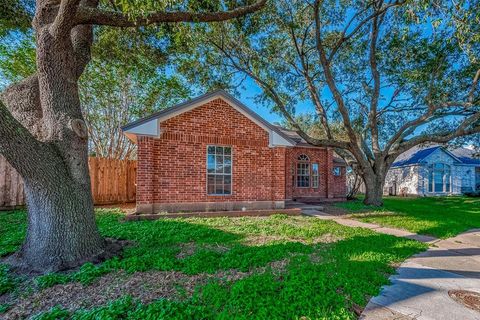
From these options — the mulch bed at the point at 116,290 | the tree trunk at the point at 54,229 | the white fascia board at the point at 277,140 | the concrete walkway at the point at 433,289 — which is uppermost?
the white fascia board at the point at 277,140

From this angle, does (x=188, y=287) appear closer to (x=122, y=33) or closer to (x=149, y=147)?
(x=149, y=147)

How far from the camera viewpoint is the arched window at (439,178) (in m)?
23.2

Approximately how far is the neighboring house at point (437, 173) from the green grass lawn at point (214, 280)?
22118 mm

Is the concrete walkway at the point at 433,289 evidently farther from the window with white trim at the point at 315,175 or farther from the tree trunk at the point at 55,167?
the window with white trim at the point at 315,175

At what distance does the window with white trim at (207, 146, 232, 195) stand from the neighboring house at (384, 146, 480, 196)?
22453 millimetres

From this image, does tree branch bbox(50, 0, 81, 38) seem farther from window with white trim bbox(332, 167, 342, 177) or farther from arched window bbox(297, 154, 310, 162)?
window with white trim bbox(332, 167, 342, 177)

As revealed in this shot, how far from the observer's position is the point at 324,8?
36.0ft

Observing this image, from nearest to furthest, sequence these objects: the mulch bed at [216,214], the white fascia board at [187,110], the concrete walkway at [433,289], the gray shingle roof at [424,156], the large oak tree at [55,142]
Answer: the concrete walkway at [433,289]
the large oak tree at [55,142]
the mulch bed at [216,214]
the white fascia board at [187,110]
the gray shingle roof at [424,156]

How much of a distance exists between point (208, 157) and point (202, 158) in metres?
0.27

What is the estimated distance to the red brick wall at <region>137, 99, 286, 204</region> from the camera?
829 centimetres

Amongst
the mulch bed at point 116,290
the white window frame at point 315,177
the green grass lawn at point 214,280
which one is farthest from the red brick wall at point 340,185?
the mulch bed at point 116,290

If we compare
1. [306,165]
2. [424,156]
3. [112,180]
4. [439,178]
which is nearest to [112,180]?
[112,180]

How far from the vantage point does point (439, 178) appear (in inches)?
930

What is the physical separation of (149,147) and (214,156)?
8.14ft
